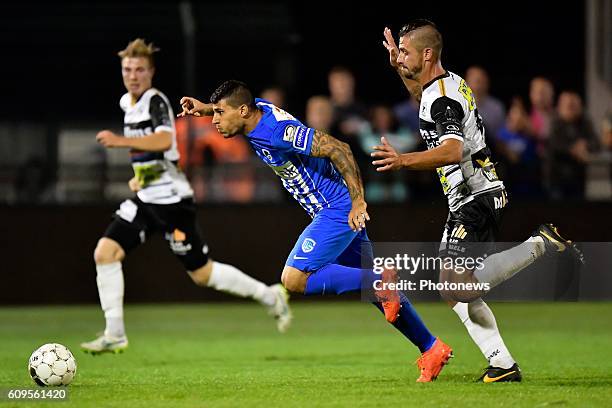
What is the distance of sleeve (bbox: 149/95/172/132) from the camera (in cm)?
990

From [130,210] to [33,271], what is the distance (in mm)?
4684

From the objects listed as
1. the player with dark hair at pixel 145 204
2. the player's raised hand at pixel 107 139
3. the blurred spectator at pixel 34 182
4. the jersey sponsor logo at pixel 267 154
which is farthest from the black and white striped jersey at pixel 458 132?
the blurred spectator at pixel 34 182

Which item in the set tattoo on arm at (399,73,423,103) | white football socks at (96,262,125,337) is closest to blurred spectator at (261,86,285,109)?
white football socks at (96,262,125,337)

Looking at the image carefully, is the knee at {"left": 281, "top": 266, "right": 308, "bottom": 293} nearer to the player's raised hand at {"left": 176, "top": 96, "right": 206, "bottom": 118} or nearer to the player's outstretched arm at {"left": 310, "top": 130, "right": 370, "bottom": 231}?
the player's outstretched arm at {"left": 310, "top": 130, "right": 370, "bottom": 231}

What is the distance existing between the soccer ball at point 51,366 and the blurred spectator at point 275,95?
661 cm

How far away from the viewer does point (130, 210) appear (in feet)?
33.2

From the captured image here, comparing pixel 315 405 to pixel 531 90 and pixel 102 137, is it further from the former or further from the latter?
pixel 531 90

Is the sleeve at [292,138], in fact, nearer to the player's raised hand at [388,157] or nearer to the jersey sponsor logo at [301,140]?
the jersey sponsor logo at [301,140]

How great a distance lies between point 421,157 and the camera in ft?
23.7

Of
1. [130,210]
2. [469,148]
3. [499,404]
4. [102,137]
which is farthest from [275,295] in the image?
[499,404]

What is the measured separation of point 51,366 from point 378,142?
23.2ft

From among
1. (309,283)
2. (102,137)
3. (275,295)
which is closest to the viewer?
(309,283)

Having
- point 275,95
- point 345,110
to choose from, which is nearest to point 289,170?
point 345,110

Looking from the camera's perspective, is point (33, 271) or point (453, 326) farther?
point (33, 271)
